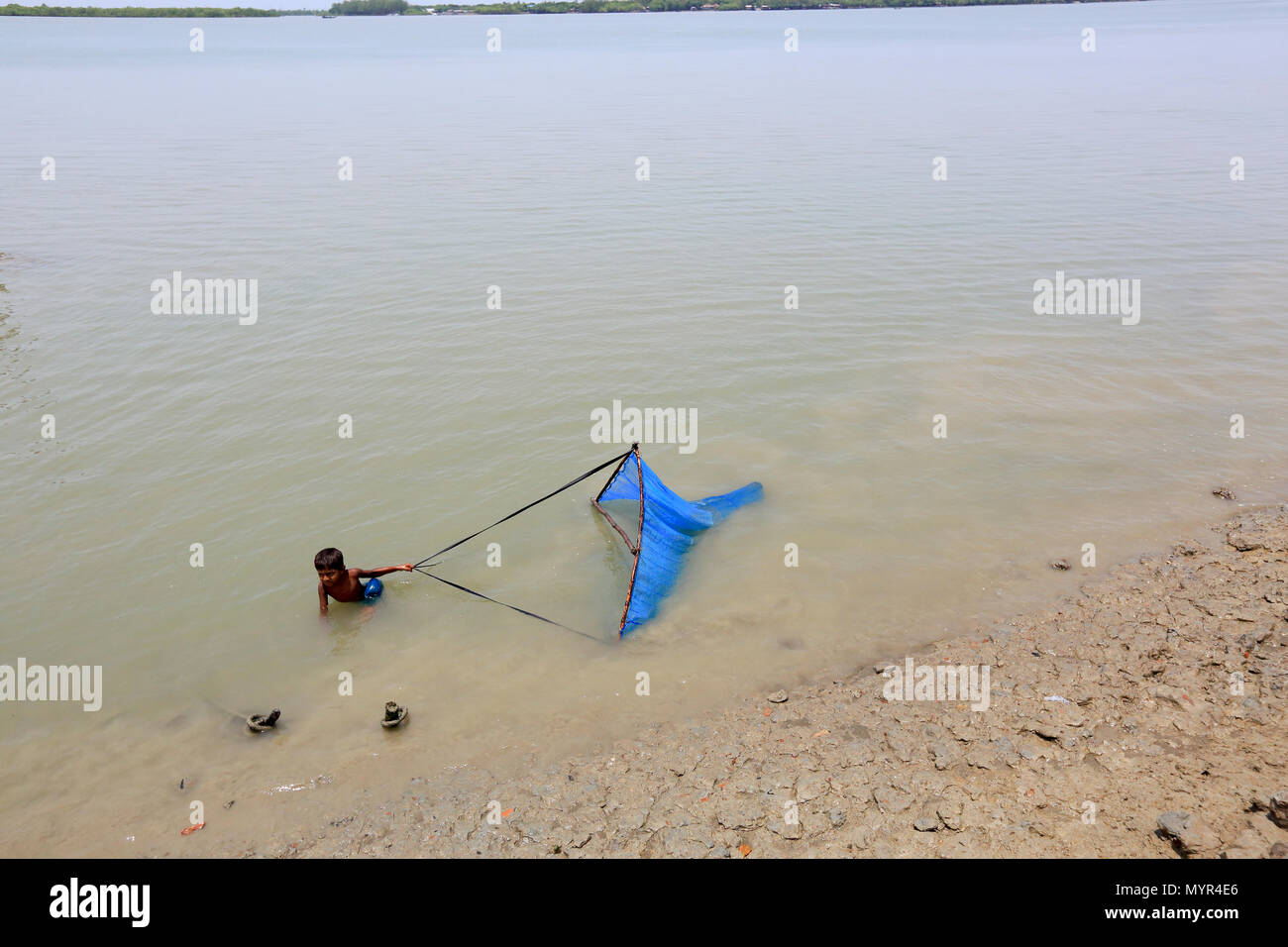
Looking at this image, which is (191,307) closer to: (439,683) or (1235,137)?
(439,683)

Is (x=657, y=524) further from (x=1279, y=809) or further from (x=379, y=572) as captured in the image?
(x=1279, y=809)

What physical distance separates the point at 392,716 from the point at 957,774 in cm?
409

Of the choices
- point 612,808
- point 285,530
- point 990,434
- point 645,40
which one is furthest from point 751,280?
point 645,40

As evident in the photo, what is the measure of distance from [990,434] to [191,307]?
522 inches

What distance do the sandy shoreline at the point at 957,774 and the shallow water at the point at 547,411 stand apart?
0.48 meters

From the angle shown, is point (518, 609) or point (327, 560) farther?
point (518, 609)

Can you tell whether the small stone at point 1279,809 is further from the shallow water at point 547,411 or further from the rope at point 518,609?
the rope at point 518,609

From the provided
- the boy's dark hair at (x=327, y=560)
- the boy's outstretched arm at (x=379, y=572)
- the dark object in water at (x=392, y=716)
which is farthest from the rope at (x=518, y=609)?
the dark object in water at (x=392, y=716)

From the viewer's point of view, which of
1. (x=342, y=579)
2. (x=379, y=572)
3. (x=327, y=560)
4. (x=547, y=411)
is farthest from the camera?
(x=547, y=411)

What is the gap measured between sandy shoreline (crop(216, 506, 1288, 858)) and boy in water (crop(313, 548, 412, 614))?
2.28 m

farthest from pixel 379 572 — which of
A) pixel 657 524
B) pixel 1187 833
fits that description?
pixel 1187 833

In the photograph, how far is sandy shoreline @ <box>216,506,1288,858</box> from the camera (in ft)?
16.3

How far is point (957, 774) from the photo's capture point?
5.48 m

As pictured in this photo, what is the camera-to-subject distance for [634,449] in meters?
7.72
